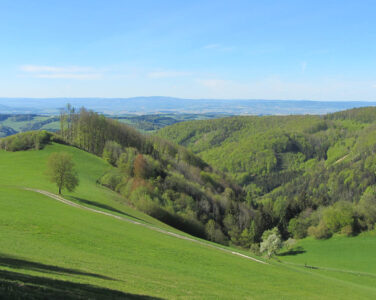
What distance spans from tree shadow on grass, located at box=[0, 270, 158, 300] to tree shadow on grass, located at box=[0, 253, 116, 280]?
2.15 m

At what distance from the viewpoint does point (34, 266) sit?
18.0m

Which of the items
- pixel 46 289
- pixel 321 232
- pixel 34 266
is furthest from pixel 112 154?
pixel 46 289

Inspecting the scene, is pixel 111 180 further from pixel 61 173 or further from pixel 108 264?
pixel 108 264

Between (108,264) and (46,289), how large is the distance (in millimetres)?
10667

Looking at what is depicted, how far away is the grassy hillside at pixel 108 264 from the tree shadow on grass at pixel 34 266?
2.1 inches

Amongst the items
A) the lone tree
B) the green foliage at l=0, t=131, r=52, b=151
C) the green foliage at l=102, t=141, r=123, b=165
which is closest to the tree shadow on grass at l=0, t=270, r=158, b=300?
the lone tree

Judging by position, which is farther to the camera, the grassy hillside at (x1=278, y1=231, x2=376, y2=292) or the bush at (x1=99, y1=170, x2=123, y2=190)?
the bush at (x1=99, y1=170, x2=123, y2=190)

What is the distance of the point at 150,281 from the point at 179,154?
128 meters

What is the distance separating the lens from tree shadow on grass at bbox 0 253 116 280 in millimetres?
17097

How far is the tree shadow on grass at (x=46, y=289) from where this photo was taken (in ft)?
38.6

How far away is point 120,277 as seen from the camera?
1997 centimetres

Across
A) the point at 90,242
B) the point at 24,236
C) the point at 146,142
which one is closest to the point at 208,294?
the point at 90,242

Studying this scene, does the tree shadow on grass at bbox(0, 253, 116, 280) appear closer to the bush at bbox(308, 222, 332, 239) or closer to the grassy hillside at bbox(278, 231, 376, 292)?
the grassy hillside at bbox(278, 231, 376, 292)

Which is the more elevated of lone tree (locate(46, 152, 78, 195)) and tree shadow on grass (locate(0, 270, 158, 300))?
tree shadow on grass (locate(0, 270, 158, 300))
